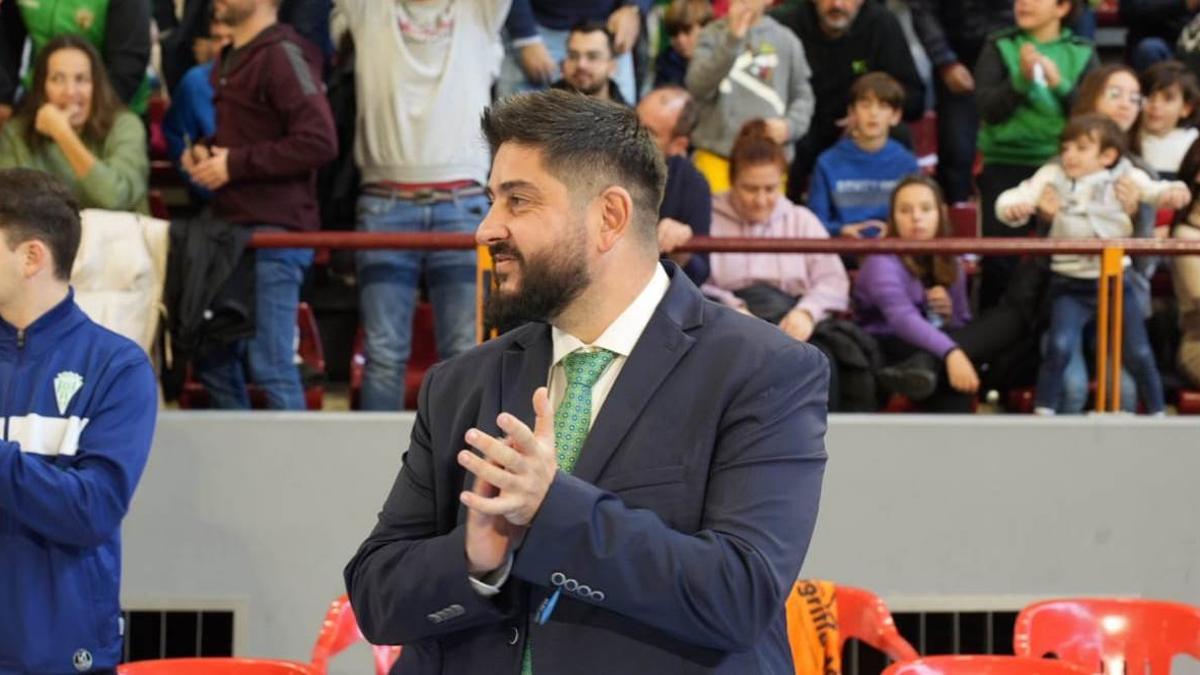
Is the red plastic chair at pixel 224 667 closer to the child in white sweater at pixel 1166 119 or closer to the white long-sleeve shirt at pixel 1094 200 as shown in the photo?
the white long-sleeve shirt at pixel 1094 200

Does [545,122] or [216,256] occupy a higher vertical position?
[545,122]

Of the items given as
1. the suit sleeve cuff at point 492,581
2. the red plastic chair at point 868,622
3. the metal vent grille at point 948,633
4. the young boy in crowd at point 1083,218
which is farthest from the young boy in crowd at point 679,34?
the suit sleeve cuff at point 492,581

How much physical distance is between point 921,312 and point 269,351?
2232 millimetres

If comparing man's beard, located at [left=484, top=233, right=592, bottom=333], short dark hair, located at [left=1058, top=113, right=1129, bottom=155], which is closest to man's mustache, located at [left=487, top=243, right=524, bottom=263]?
man's beard, located at [left=484, top=233, right=592, bottom=333]

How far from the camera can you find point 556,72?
6.64 m

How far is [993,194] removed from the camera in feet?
23.6

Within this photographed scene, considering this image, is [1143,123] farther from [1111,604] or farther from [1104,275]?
[1111,604]

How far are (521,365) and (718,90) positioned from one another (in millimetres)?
4682

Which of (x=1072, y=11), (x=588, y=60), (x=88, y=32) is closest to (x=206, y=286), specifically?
(x=588, y=60)

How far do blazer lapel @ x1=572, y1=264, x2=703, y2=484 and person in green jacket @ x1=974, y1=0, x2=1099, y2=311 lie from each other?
16.1ft

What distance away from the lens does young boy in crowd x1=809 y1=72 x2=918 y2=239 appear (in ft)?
22.3

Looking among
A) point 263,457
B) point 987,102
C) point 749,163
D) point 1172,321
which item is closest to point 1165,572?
point 1172,321

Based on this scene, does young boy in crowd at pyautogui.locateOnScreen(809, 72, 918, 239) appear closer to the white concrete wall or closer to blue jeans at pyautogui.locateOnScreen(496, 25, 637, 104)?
blue jeans at pyautogui.locateOnScreen(496, 25, 637, 104)

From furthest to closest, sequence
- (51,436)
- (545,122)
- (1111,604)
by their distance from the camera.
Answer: (1111,604) < (51,436) < (545,122)
